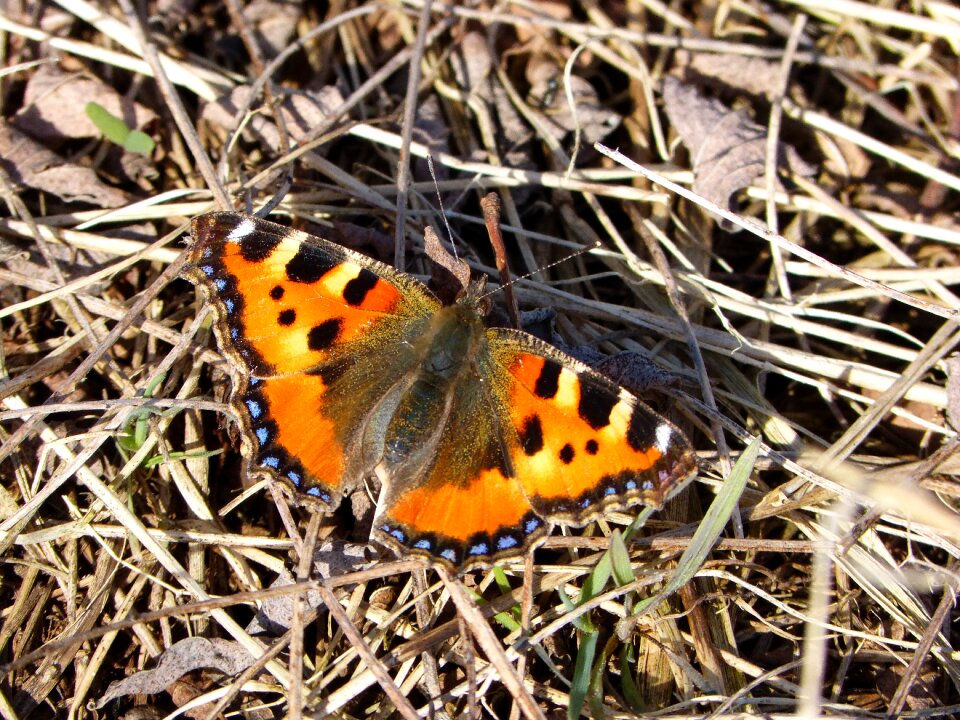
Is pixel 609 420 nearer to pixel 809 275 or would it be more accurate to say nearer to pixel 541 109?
pixel 809 275

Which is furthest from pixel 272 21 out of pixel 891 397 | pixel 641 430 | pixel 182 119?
pixel 891 397

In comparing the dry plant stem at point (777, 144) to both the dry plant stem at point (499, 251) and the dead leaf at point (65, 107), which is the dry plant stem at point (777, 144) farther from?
the dead leaf at point (65, 107)

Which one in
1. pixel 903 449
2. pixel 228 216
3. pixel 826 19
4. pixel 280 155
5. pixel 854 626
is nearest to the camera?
pixel 228 216

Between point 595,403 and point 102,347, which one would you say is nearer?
point 595,403

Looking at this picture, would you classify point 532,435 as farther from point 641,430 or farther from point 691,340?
point 691,340

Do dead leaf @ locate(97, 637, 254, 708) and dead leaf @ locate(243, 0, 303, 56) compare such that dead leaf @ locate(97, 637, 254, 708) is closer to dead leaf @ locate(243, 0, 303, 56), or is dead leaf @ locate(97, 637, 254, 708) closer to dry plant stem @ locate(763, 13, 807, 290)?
dry plant stem @ locate(763, 13, 807, 290)

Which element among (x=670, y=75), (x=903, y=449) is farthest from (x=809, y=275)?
(x=670, y=75)

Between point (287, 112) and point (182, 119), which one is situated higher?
point (182, 119)
